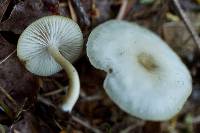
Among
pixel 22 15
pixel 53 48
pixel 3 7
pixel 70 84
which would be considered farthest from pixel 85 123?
pixel 3 7

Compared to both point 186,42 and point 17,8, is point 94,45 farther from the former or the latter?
point 186,42

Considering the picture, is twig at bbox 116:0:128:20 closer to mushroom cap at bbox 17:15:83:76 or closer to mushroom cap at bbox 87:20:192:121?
mushroom cap at bbox 87:20:192:121

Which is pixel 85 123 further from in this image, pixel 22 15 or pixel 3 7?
pixel 3 7

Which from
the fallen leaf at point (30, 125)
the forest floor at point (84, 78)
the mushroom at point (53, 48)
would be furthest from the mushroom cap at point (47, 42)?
the fallen leaf at point (30, 125)

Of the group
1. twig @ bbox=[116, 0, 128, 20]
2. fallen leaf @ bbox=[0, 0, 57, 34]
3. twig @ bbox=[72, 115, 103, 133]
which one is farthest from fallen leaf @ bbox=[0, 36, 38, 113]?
twig @ bbox=[116, 0, 128, 20]

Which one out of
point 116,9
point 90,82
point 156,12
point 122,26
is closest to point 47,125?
point 90,82

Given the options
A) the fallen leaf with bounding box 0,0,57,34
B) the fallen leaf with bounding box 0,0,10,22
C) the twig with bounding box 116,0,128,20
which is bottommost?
the twig with bounding box 116,0,128,20

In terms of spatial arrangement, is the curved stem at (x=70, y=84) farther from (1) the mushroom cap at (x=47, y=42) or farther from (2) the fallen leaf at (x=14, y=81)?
(2) the fallen leaf at (x=14, y=81)
